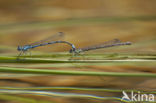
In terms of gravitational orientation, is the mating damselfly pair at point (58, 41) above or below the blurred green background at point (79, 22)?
below

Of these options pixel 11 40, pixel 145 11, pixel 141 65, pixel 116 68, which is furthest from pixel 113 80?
pixel 11 40

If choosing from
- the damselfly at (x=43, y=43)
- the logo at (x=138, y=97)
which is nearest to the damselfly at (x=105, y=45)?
the damselfly at (x=43, y=43)

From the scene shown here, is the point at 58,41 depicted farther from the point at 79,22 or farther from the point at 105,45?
the point at 105,45

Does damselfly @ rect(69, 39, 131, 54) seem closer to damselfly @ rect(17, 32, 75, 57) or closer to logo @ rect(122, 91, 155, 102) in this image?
damselfly @ rect(17, 32, 75, 57)

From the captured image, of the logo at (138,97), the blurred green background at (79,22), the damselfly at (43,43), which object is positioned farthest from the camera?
the blurred green background at (79,22)

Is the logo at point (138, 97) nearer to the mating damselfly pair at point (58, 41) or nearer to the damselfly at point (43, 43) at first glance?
the mating damselfly pair at point (58, 41)

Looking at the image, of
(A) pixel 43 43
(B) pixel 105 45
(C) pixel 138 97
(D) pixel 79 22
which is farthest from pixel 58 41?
(C) pixel 138 97

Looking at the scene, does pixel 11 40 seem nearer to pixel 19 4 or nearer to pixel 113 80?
pixel 19 4

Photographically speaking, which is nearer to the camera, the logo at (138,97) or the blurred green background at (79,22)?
the logo at (138,97)

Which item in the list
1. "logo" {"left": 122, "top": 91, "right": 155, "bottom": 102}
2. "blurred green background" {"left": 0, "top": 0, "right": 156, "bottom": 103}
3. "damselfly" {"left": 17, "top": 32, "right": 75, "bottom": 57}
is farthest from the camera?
"blurred green background" {"left": 0, "top": 0, "right": 156, "bottom": 103}

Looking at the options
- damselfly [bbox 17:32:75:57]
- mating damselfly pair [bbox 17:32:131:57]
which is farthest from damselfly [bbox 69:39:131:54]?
damselfly [bbox 17:32:75:57]
